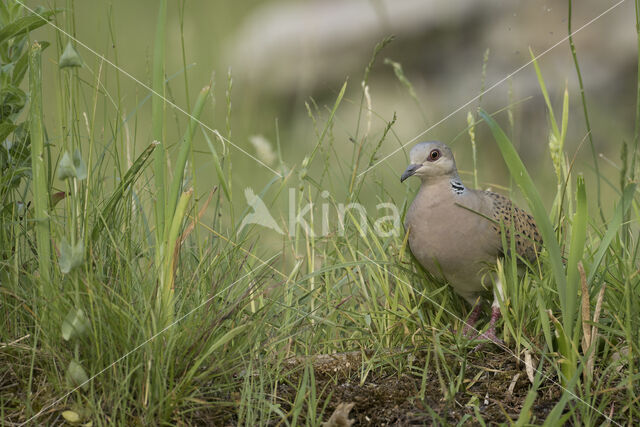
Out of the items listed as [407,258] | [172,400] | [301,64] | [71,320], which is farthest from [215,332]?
[301,64]

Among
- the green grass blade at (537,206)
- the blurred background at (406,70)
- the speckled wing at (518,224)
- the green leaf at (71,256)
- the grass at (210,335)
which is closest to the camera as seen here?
the green leaf at (71,256)

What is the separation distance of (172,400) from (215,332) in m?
0.22

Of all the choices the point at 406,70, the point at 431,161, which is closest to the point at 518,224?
the point at 431,161

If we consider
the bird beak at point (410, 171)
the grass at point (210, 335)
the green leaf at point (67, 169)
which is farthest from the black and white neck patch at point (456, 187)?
the green leaf at point (67, 169)

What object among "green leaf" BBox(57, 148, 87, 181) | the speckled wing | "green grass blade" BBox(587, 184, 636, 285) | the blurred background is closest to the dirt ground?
"green grass blade" BBox(587, 184, 636, 285)

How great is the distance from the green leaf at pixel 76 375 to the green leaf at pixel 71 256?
0.20 m

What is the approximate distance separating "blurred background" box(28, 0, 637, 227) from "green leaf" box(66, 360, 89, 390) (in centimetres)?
332

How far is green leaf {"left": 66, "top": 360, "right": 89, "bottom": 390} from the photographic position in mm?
1535

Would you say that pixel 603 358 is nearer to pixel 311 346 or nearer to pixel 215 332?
pixel 311 346

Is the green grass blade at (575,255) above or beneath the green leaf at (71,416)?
above

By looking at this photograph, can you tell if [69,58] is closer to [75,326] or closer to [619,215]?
[75,326]

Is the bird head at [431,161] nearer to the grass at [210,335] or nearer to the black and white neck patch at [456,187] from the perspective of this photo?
the black and white neck patch at [456,187]

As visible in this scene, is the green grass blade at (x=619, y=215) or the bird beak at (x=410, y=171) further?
the bird beak at (x=410, y=171)

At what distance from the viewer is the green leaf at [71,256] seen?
58.6 inches
